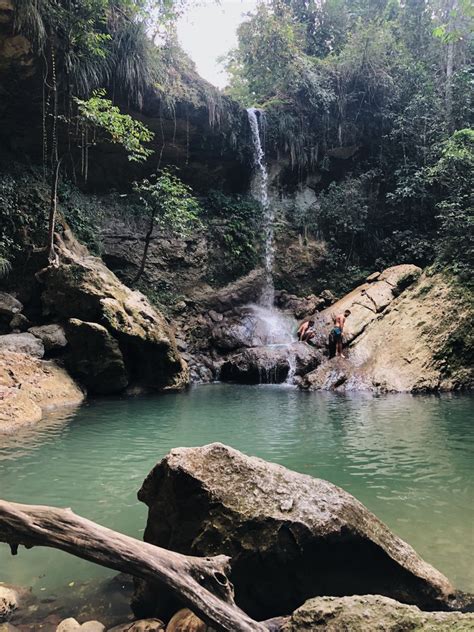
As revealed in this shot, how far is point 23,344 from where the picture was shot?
10133 millimetres

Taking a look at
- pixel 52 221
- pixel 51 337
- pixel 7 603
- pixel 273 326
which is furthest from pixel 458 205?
pixel 7 603

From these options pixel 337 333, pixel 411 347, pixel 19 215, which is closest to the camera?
pixel 411 347

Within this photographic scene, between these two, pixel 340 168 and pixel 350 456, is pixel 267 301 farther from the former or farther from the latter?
pixel 350 456

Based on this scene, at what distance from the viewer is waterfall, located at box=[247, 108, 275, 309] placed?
1891 centimetres

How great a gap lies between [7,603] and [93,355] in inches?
338

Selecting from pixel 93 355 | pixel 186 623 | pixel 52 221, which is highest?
pixel 52 221

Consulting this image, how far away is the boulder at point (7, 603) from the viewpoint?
Result: 2.47m

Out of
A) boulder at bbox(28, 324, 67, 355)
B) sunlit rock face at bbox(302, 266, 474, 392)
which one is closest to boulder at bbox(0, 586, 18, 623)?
boulder at bbox(28, 324, 67, 355)

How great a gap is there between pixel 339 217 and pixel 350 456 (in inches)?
606

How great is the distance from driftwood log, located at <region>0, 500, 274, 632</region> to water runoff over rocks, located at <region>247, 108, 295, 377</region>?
13.9 m

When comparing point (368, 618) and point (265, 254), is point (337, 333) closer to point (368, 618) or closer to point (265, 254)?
point (265, 254)

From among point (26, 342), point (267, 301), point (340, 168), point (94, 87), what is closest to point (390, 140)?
point (340, 168)

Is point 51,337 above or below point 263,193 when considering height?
below

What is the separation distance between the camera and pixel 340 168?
20984 millimetres
